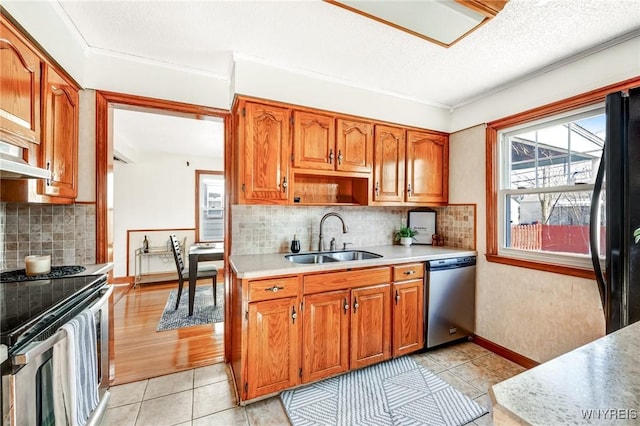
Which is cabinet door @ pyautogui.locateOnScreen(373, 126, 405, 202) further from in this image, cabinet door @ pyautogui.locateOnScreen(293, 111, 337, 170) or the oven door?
the oven door

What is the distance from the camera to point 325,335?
2023mm

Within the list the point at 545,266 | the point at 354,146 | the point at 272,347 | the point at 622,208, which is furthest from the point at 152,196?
the point at 622,208

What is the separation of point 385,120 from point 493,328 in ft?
7.38

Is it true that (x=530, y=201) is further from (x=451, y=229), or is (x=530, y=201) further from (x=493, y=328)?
(x=493, y=328)

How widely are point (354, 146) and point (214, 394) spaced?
2.30 m

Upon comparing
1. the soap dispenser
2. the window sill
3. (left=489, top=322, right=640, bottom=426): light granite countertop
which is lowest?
the window sill

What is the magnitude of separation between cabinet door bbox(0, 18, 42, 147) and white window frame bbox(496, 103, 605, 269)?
344 centimetres

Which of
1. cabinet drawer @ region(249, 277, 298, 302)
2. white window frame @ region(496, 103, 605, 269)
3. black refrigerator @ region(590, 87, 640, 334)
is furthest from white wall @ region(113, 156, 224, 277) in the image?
black refrigerator @ region(590, 87, 640, 334)

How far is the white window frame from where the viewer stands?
2.03 metres

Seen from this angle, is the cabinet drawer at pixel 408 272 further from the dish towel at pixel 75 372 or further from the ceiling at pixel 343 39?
the dish towel at pixel 75 372

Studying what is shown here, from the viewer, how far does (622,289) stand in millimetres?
1580

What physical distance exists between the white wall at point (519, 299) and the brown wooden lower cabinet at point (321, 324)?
0.75 m

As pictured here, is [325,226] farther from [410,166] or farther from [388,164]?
[410,166]

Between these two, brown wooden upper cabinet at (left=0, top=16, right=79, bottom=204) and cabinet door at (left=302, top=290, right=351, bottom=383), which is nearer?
brown wooden upper cabinet at (left=0, top=16, right=79, bottom=204)
